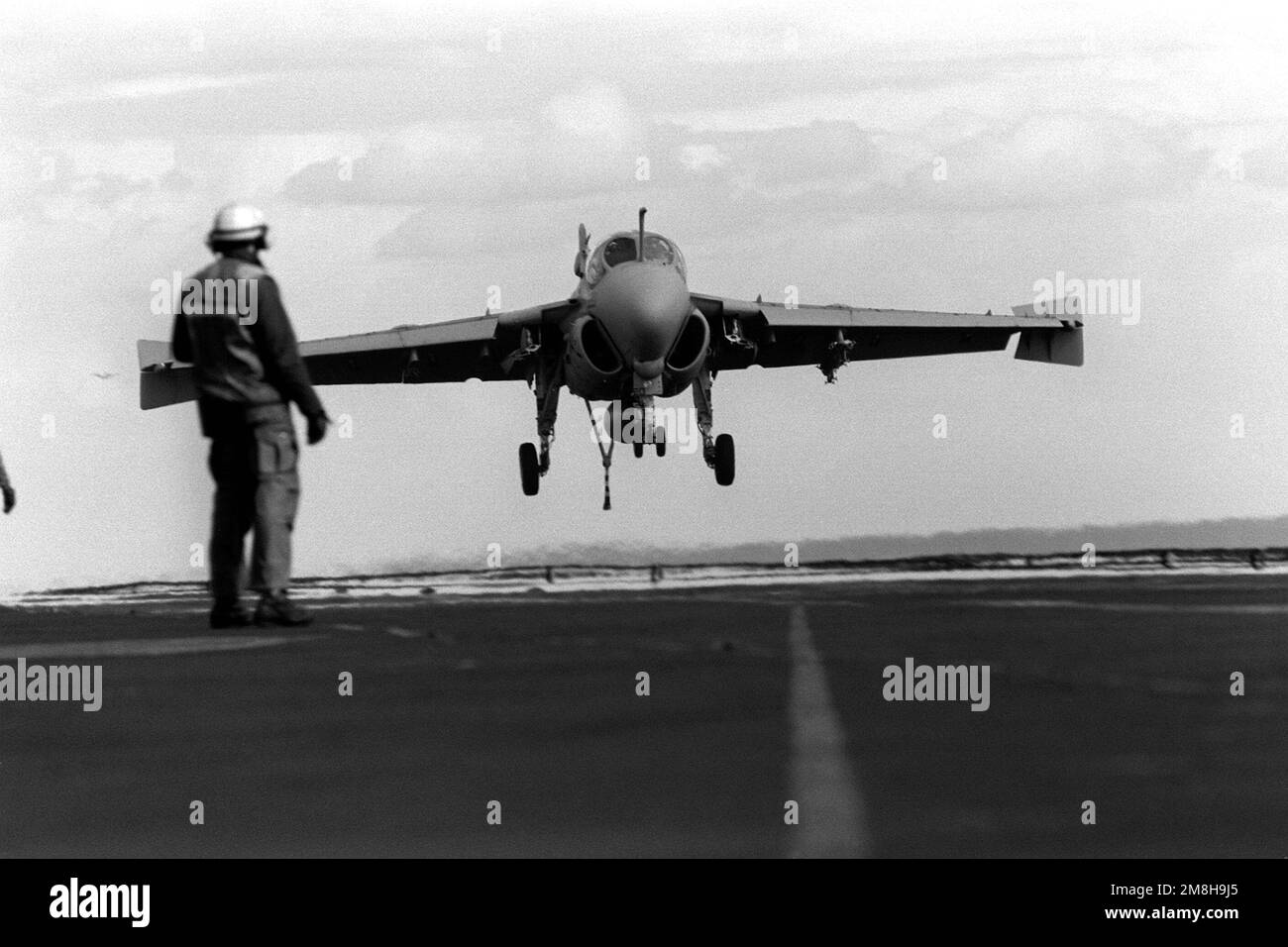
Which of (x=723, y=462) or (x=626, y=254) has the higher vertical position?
(x=626, y=254)

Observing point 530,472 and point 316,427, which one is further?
point 530,472

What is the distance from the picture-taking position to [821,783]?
201 inches

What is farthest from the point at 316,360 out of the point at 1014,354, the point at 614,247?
the point at 1014,354

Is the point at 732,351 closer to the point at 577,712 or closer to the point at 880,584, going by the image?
the point at 880,584

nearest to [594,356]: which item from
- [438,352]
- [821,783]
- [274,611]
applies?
[438,352]

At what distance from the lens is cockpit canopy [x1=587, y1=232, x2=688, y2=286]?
90.5 ft

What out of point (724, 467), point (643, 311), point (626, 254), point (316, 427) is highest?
point (626, 254)

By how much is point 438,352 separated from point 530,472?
3.27 meters

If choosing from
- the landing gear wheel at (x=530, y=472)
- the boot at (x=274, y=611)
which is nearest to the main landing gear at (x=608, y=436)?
the landing gear wheel at (x=530, y=472)

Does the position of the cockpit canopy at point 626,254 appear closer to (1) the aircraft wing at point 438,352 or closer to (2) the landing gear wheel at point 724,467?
(1) the aircraft wing at point 438,352

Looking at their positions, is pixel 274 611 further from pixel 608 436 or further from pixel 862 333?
pixel 862 333

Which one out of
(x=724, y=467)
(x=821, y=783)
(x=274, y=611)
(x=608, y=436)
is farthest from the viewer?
(x=724, y=467)

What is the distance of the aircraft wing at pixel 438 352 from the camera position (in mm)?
30359
